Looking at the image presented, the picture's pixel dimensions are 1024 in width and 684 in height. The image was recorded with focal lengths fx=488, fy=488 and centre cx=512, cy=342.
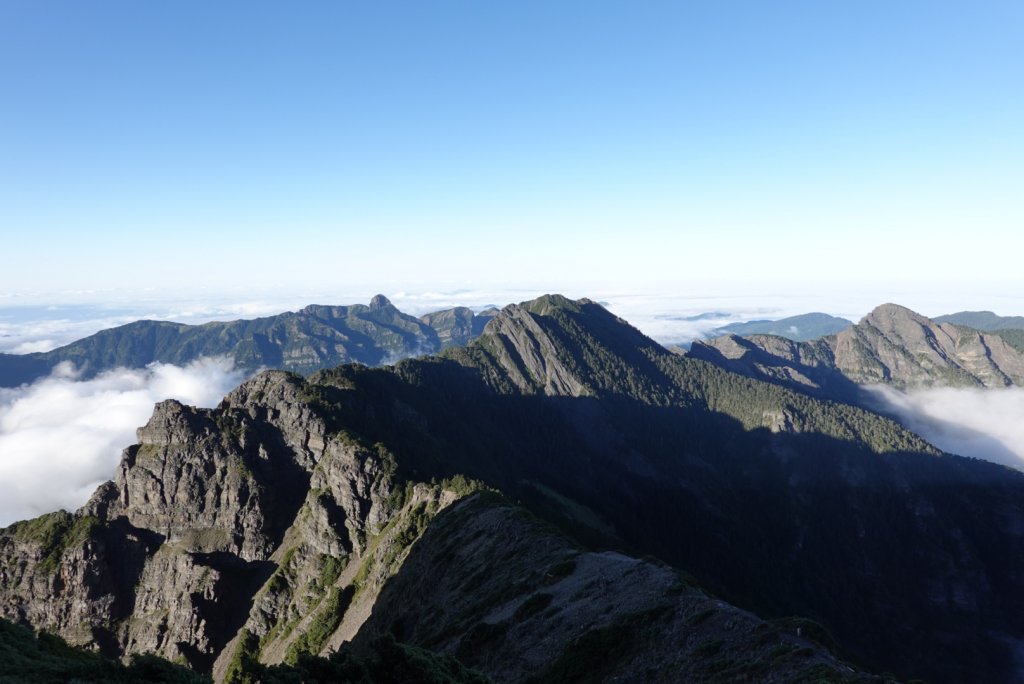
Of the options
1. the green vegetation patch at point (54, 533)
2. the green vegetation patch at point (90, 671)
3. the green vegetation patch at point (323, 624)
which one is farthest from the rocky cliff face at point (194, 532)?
the green vegetation patch at point (90, 671)

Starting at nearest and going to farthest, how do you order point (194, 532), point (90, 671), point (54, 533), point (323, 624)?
point (90, 671) < point (323, 624) < point (54, 533) < point (194, 532)

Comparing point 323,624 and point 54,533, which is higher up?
point 54,533

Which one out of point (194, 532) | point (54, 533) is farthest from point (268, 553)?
point (54, 533)

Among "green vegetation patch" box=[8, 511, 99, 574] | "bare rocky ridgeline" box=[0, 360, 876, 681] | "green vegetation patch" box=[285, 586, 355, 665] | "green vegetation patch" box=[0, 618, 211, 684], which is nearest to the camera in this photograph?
"green vegetation patch" box=[0, 618, 211, 684]

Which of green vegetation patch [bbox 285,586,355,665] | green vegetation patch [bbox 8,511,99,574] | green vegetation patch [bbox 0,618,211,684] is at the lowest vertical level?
green vegetation patch [bbox 285,586,355,665]

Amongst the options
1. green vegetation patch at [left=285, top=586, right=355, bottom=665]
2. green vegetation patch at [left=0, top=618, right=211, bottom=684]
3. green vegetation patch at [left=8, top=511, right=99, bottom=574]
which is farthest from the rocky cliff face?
green vegetation patch at [left=0, top=618, right=211, bottom=684]

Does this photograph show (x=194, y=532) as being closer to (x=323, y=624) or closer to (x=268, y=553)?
(x=268, y=553)

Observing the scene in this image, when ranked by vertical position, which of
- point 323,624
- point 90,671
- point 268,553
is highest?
point 90,671

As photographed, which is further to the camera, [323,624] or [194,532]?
[194,532]

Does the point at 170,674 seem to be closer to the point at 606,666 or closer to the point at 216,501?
the point at 606,666

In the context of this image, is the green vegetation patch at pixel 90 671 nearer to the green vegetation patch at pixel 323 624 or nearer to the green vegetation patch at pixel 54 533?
the green vegetation patch at pixel 323 624

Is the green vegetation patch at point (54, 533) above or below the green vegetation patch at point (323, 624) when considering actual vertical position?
above

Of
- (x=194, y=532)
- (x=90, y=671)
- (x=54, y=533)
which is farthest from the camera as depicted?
(x=194, y=532)

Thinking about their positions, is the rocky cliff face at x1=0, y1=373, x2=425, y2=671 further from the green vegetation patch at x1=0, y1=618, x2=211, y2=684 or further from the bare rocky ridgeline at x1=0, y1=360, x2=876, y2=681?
the green vegetation patch at x1=0, y1=618, x2=211, y2=684
